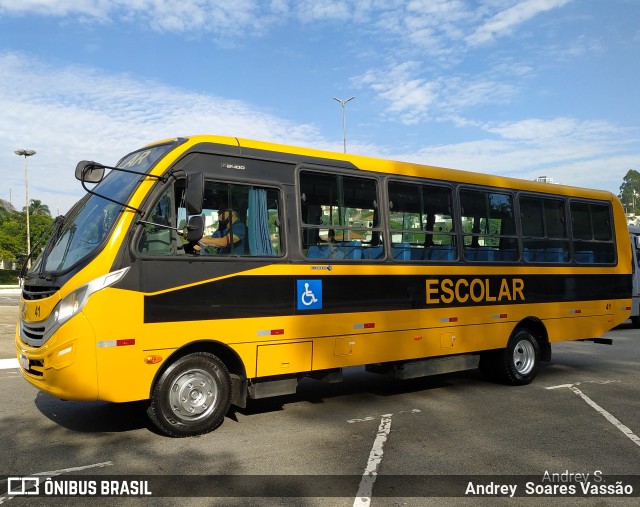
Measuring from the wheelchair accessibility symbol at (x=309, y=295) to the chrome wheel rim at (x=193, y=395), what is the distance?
1.33 meters

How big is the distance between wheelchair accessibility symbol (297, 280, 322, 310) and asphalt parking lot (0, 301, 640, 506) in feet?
4.36

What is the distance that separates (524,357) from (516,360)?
213mm

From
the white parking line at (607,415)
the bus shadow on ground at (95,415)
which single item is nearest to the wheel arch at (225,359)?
the bus shadow on ground at (95,415)

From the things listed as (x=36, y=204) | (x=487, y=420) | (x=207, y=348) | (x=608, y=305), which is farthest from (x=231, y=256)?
(x=36, y=204)

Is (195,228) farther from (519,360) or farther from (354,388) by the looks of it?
(519,360)

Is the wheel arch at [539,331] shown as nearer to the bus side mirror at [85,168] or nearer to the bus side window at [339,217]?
the bus side window at [339,217]

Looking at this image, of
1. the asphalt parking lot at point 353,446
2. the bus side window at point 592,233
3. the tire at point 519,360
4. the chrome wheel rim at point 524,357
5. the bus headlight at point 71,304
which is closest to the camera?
the asphalt parking lot at point 353,446

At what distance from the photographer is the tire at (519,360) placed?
8625 millimetres

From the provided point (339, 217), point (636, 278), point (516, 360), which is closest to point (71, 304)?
point (339, 217)

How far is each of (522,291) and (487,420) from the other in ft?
9.26

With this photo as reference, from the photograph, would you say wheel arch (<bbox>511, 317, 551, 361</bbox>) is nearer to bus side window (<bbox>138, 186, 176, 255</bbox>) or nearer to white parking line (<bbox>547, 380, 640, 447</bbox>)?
white parking line (<bbox>547, 380, 640, 447</bbox>)

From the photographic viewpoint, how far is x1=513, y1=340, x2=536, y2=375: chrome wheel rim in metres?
8.85

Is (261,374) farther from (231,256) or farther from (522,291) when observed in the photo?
(522,291)

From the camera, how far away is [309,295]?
6.55 meters
